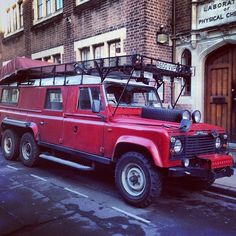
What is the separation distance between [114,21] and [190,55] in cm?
293

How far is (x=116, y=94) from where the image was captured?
650cm

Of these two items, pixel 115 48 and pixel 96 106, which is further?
pixel 115 48

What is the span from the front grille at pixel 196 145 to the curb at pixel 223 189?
81cm

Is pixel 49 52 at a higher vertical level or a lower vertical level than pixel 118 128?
higher

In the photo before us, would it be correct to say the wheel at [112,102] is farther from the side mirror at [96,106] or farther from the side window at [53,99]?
the side window at [53,99]

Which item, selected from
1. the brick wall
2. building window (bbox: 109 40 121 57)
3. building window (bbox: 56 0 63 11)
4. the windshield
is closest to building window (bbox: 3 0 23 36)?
the brick wall

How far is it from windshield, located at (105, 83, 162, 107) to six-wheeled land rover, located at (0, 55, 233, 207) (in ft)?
0.06

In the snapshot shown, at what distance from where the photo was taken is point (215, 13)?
9312 millimetres

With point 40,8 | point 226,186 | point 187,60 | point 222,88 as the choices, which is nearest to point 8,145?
point 226,186

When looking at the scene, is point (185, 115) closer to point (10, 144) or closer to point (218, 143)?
point (218, 143)

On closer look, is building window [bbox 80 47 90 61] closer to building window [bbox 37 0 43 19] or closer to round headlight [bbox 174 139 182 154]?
building window [bbox 37 0 43 19]

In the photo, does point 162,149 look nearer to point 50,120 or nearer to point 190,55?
point 50,120

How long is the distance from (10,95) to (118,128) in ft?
15.9

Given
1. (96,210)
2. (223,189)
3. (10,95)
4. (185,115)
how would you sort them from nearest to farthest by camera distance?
1. (96,210)
2. (185,115)
3. (223,189)
4. (10,95)
